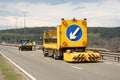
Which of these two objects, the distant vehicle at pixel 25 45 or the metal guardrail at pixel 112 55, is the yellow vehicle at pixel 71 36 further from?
the distant vehicle at pixel 25 45

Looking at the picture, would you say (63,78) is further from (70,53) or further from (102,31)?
(102,31)

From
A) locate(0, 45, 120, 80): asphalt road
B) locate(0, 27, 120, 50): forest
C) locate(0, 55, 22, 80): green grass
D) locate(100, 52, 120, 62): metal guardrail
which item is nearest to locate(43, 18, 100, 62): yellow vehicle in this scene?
locate(100, 52, 120, 62): metal guardrail

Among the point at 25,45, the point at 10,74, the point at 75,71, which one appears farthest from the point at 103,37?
the point at 10,74

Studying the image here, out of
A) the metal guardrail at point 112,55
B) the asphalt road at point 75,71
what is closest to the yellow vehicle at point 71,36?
the metal guardrail at point 112,55

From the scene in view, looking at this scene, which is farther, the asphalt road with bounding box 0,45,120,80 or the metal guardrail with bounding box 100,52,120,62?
the metal guardrail with bounding box 100,52,120,62

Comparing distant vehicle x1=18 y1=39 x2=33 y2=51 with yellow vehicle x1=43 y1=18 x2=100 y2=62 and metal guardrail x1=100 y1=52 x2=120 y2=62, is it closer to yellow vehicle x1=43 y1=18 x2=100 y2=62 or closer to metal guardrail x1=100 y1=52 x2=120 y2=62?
metal guardrail x1=100 y1=52 x2=120 y2=62

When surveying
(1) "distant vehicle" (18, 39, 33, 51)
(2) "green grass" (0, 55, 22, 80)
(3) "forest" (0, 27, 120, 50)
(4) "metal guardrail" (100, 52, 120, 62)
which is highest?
(3) "forest" (0, 27, 120, 50)

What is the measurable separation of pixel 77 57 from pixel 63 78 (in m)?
11.1

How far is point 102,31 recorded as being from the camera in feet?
292

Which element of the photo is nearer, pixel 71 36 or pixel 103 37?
pixel 71 36

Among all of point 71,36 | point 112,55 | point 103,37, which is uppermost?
point 103,37

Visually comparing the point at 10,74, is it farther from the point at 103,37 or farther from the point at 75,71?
the point at 103,37

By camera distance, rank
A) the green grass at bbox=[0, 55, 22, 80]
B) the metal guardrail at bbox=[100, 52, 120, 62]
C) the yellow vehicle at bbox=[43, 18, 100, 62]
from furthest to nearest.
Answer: the yellow vehicle at bbox=[43, 18, 100, 62]
the metal guardrail at bbox=[100, 52, 120, 62]
the green grass at bbox=[0, 55, 22, 80]

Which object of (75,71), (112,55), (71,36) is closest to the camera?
(75,71)
